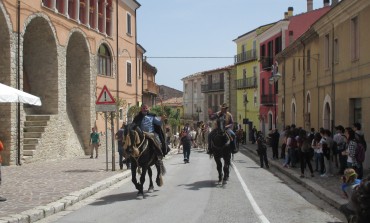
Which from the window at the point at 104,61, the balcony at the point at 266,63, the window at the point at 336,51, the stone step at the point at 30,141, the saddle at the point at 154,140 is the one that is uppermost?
the balcony at the point at 266,63

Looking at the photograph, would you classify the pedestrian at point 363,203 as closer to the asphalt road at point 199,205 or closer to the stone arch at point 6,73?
the asphalt road at point 199,205

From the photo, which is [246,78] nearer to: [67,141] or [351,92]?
[67,141]

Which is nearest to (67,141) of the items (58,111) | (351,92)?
(58,111)

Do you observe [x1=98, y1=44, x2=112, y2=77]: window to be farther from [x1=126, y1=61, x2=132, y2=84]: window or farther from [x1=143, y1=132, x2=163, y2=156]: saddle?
[x1=143, y1=132, x2=163, y2=156]: saddle

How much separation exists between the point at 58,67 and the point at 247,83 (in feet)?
125

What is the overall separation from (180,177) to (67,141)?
39.6ft

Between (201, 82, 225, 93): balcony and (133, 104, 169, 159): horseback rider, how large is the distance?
2474 inches

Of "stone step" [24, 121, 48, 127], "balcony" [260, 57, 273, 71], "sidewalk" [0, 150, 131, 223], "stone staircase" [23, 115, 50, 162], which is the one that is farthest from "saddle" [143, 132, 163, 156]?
"balcony" [260, 57, 273, 71]

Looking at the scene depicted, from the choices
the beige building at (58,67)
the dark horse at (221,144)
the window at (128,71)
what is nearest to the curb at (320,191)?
the dark horse at (221,144)

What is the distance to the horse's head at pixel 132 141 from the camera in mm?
10961

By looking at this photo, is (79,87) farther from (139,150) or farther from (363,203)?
(363,203)

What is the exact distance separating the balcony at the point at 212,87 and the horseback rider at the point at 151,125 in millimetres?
62837

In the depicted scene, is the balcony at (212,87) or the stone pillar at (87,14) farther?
the balcony at (212,87)

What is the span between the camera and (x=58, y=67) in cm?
2444
